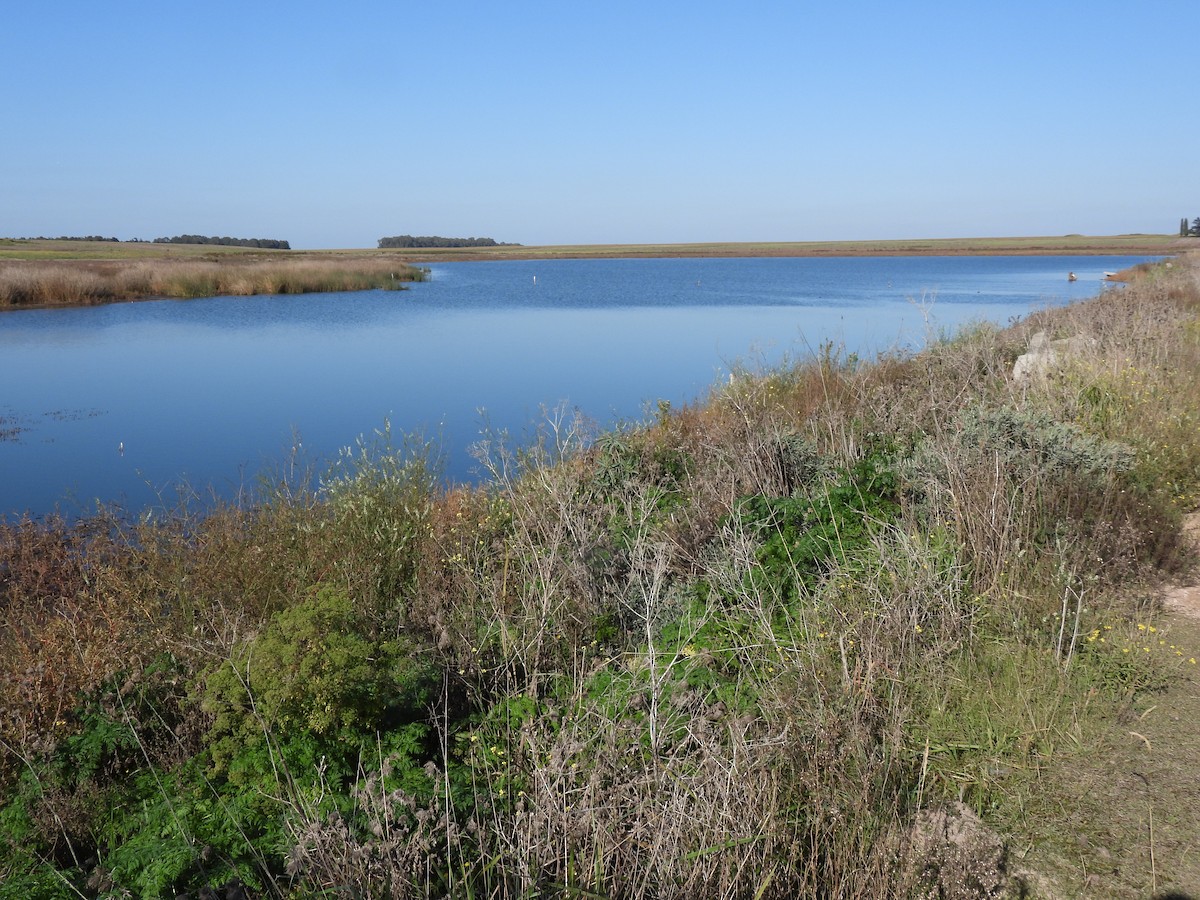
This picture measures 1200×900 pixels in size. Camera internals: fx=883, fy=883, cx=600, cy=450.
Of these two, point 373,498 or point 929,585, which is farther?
point 373,498

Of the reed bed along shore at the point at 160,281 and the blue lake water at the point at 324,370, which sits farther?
the reed bed along shore at the point at 160,281

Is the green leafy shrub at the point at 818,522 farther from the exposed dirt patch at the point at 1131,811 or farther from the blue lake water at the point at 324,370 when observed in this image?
the blue lake water at the point at 324,370

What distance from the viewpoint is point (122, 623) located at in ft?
14.3

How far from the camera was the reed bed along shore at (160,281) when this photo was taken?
27922 mm

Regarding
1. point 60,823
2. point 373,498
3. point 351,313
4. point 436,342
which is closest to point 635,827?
point 60,823

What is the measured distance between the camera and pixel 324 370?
1709 cm

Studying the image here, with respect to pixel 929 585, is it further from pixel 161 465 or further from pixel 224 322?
pixel 224 322

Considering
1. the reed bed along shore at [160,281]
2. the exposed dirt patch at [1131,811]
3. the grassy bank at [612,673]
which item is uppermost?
the reed bed along shore at [160,281]

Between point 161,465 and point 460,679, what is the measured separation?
7.84 metres

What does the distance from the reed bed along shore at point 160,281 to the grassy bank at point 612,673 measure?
25744mm

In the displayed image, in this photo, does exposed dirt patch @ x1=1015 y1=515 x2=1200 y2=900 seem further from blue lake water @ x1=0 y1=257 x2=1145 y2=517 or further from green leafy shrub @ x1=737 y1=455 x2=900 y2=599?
blue lake water @ x1=0 y1=257 x2=1145 y2=517

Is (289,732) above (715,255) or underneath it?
underneath

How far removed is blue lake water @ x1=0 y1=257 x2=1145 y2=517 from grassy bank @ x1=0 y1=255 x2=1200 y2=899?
251 cm

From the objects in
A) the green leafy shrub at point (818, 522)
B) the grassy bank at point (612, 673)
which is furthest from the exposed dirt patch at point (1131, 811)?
the green leafy shrub at point (818, 522)
